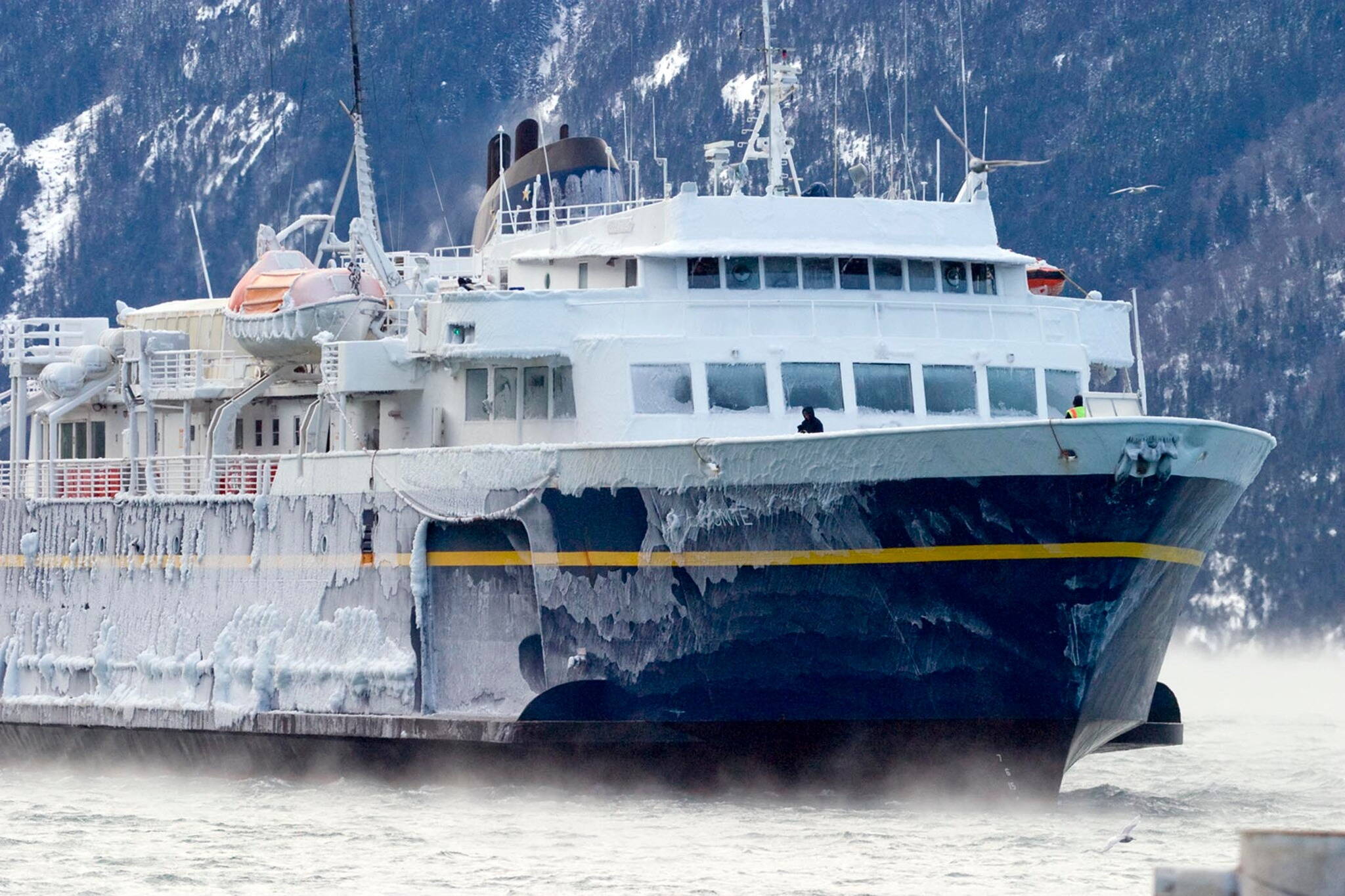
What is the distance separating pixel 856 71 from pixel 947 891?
79380 mm

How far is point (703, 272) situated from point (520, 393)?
7.56 feet

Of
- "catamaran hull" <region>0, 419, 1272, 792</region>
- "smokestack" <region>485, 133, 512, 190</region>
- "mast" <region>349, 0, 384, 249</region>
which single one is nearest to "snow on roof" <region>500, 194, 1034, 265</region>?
"catamaran hull" <region>0, 419, 1272, 792</region>

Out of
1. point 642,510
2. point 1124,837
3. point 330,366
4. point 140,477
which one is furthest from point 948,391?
point 140,477

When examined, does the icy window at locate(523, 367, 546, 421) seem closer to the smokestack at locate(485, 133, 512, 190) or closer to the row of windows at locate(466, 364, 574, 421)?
the row of windows at locate(466, 364, 574, 421)

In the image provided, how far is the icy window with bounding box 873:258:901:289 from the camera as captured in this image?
1128 inches

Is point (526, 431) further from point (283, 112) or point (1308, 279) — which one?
point (283, 112)

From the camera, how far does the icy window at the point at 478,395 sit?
28.7 metres

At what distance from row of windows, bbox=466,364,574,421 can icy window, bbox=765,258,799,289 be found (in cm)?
237

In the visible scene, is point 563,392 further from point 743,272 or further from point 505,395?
point 743,272

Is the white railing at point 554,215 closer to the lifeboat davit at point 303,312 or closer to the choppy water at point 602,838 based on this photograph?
the lifeboat davit at point 303,312

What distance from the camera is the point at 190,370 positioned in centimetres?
3362

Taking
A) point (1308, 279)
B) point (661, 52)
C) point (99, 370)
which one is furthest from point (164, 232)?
point (99, 370)

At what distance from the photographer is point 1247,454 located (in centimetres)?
2602

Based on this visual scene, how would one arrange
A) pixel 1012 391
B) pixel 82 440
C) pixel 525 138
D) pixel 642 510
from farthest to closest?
1. pixel 525 138
2. pixel 82 440
3. pixel 1012 391
4. pixel 642 510
